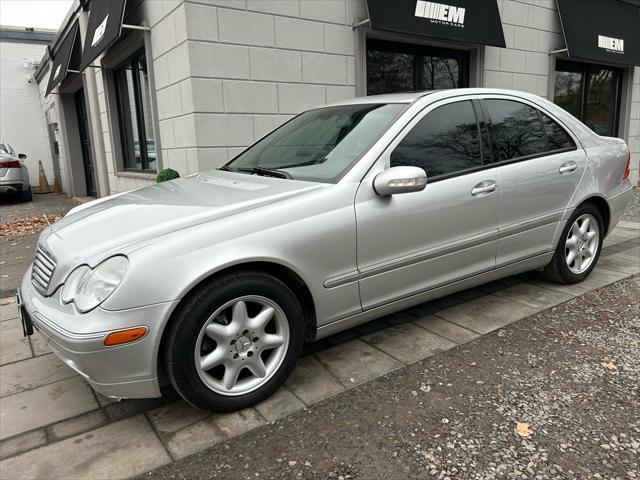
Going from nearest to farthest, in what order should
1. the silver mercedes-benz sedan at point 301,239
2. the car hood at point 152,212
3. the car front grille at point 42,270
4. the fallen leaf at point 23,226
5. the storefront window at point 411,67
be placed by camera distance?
the silver mercedes-benz sedan at point 301,239, the car hood at point 152,212, the car front grille at point 42,270, the storefront window at point 411,67, the fallen leaf at point 23,226

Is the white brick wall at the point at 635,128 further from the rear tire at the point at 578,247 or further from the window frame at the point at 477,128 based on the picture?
the window frame at the point at 477,128

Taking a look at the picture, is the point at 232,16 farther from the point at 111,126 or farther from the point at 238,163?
the point at 111,126

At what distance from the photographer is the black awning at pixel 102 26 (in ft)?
21.5

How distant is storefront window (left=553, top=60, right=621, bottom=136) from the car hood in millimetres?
9251

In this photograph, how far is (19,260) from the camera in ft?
20.9

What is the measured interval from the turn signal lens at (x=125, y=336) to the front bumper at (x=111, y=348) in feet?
0.06

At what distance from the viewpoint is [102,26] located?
723cm

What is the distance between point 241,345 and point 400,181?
48.7 inches

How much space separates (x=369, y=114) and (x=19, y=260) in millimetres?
5235

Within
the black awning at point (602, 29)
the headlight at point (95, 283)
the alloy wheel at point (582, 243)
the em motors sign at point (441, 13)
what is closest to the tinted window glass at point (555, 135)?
the alloy wheel at point (582, 243)

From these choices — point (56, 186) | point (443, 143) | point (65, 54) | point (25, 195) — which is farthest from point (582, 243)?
point (56, 186)

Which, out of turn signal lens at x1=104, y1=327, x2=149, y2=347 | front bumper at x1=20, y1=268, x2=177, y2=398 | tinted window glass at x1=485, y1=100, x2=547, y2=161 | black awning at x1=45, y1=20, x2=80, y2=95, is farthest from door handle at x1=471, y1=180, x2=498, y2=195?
black awning at x1=45, y1=20, x2=80, y2=95

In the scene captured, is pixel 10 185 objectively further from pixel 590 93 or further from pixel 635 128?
pixel 635 128

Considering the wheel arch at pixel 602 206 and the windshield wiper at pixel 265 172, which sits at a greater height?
the windshield wiper at pixel 265 172
